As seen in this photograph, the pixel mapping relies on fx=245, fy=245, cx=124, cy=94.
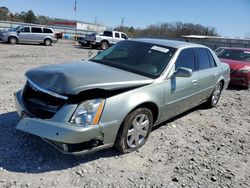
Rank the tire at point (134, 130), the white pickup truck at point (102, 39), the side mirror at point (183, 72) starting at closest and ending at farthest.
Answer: the tire at point (134, 130)
the side mirror at point (183, 72)
the white pickup truck at point (102, 39)

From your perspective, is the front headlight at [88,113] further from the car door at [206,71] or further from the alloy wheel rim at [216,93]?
the alloy wheel rim at [216,93]

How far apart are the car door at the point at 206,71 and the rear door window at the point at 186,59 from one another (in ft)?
0.81

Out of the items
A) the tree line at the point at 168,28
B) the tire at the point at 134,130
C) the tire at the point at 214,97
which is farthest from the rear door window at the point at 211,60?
the tree line at the point at 168,28

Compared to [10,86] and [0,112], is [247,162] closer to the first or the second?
[0,112]

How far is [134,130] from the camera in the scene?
356 centimetres

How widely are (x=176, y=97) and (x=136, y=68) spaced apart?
0.86m

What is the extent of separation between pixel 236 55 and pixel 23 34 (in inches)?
688

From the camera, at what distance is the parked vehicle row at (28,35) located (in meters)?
20.4

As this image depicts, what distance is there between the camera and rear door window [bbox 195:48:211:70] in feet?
16.6

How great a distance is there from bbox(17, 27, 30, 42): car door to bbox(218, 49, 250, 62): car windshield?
16.8m

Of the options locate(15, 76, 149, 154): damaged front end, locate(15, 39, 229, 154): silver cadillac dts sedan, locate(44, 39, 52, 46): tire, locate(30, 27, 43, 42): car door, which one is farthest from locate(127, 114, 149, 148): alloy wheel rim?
locate(44, 39, 52, 46): tire

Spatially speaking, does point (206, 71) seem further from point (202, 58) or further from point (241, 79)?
point (241, 79)

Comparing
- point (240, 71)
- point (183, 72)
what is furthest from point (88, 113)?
point (240, 71)

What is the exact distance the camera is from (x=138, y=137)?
146 inches
